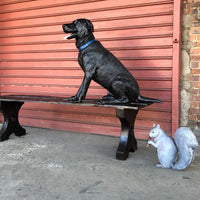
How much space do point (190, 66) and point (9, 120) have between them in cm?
285

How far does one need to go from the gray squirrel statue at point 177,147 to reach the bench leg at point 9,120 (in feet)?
7.48

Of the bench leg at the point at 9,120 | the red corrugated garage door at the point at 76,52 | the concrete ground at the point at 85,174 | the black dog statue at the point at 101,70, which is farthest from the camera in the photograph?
the bench leg at the point at 9,120

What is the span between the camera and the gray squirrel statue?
238cm

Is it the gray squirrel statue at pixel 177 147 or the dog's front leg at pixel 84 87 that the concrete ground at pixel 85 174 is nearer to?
the gray squirrel statue at pixel 177 147

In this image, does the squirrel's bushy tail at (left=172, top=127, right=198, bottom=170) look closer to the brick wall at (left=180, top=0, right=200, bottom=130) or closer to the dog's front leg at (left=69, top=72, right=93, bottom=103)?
the brick wall at (left=180, top=0, right=200, bottom=130)

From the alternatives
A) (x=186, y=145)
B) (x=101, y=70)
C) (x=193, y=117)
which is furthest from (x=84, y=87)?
(x=193, y=117)

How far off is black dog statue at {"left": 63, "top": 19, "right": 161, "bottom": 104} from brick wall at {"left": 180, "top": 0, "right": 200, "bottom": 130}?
2.50 ft

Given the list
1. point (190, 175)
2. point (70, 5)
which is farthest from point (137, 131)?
point (70, 5)

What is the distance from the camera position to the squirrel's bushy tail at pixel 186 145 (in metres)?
2.37

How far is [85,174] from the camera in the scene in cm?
249

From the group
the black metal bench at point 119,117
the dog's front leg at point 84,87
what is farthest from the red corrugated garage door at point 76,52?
the dog's front leg at point 84,87

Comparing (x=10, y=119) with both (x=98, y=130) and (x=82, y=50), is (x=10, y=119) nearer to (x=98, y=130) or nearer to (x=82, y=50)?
(x=98, y=130)

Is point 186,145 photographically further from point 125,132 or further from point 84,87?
point 84,87

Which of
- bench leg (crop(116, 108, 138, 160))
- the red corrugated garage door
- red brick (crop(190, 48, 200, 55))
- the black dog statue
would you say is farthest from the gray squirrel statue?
red brick (crop(190, 48, 200, 55))
